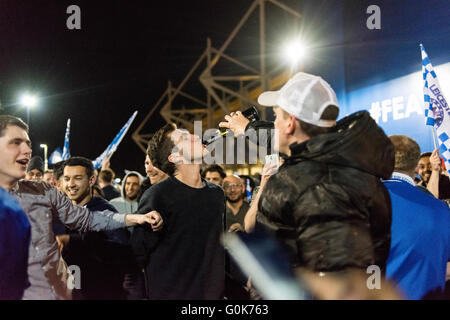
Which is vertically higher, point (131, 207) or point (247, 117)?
point (247, 117)

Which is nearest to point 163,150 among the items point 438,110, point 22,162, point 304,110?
point 22,162

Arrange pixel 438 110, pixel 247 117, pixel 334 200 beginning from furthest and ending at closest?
pixel 438 110 < pixel 247 117 < pixel 334 200

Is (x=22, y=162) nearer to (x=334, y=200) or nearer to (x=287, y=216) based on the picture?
(x=287, y=216)

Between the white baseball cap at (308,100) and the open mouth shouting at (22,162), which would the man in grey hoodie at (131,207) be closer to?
the open mouth shouting at (22,162)

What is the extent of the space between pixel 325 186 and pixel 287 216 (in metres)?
0.22

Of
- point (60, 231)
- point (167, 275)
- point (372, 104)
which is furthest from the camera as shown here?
point (372, 104)

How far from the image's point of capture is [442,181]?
529 cm

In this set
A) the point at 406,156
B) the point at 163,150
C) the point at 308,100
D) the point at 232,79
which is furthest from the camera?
the point at 232,79

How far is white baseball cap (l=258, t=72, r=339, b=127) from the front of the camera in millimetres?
1964

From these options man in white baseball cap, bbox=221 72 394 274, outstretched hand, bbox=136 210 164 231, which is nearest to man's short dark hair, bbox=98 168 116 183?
outstretched hand, bbox=136 210 164 231

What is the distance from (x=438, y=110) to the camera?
15.0 ft

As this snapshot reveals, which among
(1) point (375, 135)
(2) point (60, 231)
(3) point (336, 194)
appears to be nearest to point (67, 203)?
(2) point (60, 231)
